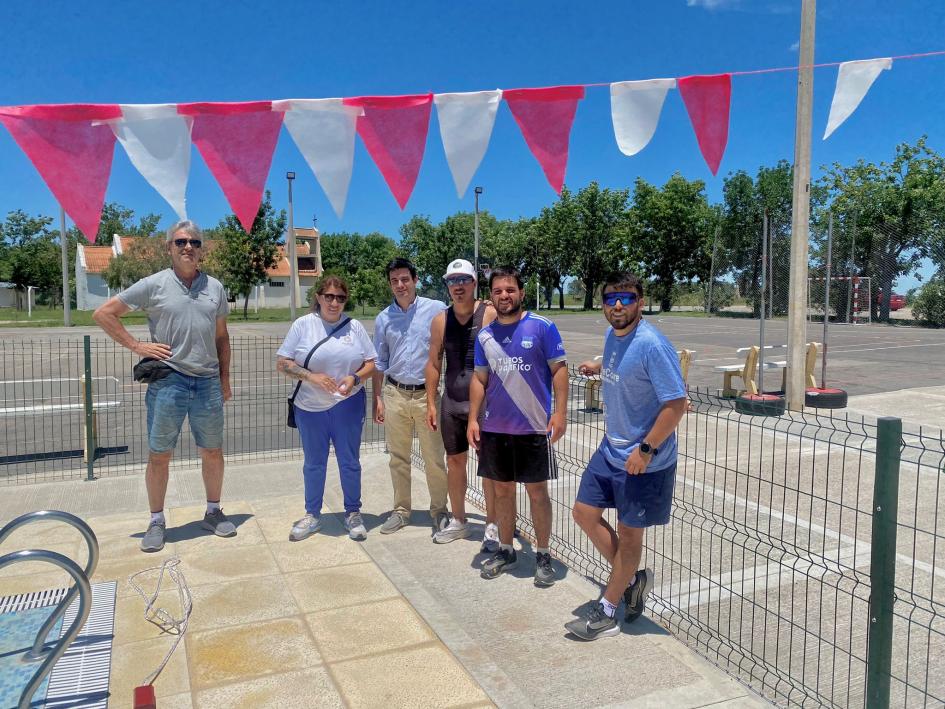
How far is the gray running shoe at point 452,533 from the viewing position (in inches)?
188

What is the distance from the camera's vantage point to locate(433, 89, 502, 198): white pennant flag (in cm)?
543

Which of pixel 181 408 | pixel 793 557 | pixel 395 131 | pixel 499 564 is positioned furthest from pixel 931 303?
pixel 181 408

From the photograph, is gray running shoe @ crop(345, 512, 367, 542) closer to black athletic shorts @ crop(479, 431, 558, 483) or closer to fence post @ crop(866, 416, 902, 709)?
black athletic shorts @ crop(479, 431, 558, 483)

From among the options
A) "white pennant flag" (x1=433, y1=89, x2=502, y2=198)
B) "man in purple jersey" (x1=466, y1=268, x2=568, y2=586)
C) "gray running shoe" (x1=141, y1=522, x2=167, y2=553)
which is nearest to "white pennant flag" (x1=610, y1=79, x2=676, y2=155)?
"white pennant flag" (x1=433, y1=89, x2=502, y2=198)

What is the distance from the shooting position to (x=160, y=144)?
5039mm

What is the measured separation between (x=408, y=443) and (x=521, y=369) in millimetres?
1380

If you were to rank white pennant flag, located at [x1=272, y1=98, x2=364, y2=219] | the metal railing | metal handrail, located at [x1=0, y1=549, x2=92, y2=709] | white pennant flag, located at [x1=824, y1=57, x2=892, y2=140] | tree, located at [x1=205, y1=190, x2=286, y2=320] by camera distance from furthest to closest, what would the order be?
tree, located at [x1=205, y1=190, x2=286, y2=320] → white pennant flag, located at [x1=824, y1=57, x2=892, y2=140] → white pennant flag, located at [x1=272, y1=98, x2=364, y2=219] → the metal railing → metal handrail, located at [x1=0, y1=549, x2=92, y2=709]

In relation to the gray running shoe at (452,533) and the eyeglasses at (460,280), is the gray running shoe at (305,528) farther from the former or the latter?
the eyeglasses at (460,280)

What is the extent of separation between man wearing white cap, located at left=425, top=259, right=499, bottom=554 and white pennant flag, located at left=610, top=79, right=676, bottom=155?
6.60 ft

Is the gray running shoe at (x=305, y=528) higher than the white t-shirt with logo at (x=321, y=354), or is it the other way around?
the white t-shirt with logo at (x=321, y=354)

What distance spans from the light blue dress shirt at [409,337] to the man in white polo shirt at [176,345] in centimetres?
108

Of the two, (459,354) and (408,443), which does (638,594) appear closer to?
(459,354)

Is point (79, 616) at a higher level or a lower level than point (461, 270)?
lower

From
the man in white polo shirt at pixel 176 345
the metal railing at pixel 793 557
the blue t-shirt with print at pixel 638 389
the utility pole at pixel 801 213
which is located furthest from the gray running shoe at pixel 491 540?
the utility pole at pixel 801 213
